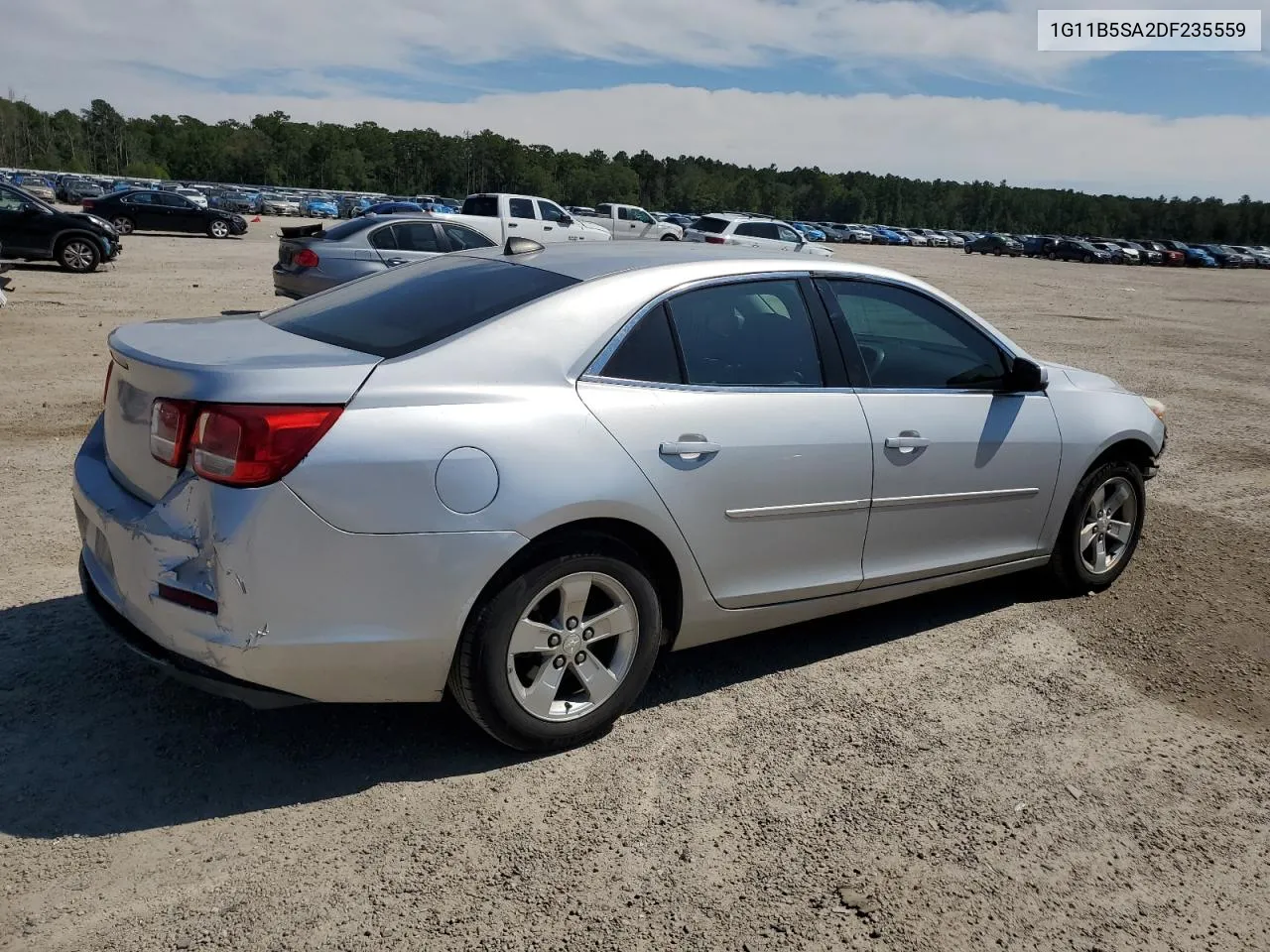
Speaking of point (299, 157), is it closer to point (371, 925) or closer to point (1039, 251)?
point (1039, 251)

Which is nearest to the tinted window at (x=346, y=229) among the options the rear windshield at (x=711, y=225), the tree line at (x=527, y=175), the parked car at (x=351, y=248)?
the parked car at (x=351, y=248)

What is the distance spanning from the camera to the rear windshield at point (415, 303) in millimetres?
3461

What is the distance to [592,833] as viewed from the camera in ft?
10.1

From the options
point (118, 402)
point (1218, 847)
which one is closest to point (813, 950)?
point (1218, 847)

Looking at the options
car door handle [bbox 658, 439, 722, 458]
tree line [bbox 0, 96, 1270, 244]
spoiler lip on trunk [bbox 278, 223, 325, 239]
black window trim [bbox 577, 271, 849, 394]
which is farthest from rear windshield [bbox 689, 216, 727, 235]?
tree line [bbox 0, 96, 1270, 244]

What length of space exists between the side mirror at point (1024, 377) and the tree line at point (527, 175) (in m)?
144

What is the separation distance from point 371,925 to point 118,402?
6.14 feet

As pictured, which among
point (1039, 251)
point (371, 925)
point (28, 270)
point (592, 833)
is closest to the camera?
point (371, 925)

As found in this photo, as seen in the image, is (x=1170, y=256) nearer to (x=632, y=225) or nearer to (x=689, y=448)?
(x=632, y=225)

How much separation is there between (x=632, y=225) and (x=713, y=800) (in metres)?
36.4

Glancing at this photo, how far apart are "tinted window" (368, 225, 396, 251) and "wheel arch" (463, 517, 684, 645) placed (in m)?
12.5

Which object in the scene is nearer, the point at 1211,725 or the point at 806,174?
the point at 1211,725

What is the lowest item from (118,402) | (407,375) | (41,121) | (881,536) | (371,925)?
(371,925)

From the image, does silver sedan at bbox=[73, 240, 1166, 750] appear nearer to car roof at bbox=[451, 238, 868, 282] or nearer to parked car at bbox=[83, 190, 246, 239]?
car roof at bbox=[451, 238, 868, 282]
